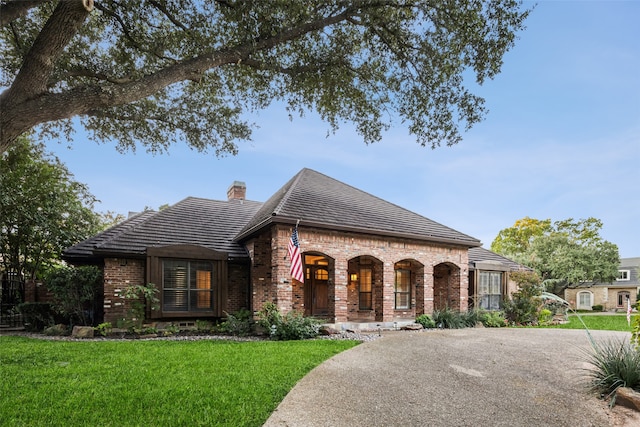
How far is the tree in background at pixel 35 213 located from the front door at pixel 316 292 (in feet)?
37.5

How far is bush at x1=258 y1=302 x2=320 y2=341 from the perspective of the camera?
9812mm

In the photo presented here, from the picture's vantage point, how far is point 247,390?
4898mm

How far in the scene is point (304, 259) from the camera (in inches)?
571

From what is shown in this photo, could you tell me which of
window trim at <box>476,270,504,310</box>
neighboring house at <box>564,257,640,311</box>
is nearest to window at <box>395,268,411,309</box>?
window trim at <box>476,270,504,310</box>

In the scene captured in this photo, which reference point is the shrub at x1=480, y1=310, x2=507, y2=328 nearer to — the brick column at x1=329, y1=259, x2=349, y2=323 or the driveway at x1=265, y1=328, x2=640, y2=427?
the driveway at x1=265, y1=328, x2=640, y2=427

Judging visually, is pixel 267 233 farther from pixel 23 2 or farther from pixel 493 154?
pixel 493 154

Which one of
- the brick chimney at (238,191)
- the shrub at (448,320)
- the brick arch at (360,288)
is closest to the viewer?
the shrub at (448,320)

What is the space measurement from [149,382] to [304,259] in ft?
31.1

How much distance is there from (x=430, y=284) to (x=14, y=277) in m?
19.0

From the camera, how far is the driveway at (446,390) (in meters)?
4.45

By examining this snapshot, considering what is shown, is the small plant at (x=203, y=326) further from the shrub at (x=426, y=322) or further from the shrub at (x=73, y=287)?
the shrub at (x=426, y=322)

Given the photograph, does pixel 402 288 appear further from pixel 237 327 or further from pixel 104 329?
pixel 104 329

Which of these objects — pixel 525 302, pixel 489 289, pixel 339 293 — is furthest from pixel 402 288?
pixel 525 302

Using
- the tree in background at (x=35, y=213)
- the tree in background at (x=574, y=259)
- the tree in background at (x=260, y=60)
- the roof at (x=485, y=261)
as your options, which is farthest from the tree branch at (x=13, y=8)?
the tree in background at (x=574, y=259)
